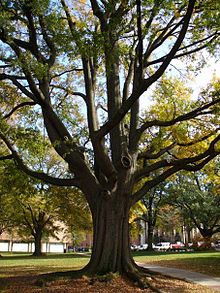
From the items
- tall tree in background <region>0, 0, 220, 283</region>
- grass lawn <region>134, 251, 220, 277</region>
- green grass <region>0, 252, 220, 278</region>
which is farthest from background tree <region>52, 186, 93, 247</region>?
tall tree in background <region>0, 0, 220, 283</region>

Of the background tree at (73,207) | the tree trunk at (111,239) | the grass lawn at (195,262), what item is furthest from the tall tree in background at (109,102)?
the background tree at (73,207)

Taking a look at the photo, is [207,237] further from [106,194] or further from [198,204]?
[106,194]

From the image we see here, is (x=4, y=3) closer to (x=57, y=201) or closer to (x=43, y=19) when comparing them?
(x=43, y=19)

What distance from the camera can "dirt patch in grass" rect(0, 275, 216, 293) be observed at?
10453 millimetres

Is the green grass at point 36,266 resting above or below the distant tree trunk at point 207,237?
below

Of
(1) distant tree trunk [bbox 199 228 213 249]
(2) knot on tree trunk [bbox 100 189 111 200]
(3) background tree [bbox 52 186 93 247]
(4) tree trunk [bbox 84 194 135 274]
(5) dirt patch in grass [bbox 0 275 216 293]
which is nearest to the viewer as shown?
(5) dirt patch in grass [bbox 0 275 216 293]

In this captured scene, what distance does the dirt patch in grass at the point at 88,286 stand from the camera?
10.5 m

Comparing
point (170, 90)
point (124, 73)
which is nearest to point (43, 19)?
point (124, 73)

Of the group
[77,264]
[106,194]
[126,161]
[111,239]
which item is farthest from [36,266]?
[126,161]

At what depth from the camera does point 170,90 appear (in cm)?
1681

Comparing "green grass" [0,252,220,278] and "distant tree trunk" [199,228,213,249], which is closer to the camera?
"green grass" [0,252,220,278]

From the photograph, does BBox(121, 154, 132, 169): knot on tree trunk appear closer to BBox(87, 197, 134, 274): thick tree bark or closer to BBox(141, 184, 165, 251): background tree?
BBox(87, 197, 134, 274): thick tree bark

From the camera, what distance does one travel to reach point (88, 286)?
1083cm

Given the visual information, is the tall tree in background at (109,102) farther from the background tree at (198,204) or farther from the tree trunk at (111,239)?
the background tree at (198,204)
